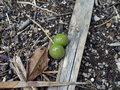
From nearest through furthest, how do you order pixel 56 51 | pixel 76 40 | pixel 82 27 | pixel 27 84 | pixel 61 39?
pixel 27 84 → pixel 56 51 → pixel 61 39 → pixel 76 40 → pixel 82 27

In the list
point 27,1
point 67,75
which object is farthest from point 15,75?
point 27,1

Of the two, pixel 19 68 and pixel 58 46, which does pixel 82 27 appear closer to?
pixel 58 46

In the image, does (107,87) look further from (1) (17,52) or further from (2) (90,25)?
(1) (17,52)

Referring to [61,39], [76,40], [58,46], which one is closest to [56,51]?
[58,46]

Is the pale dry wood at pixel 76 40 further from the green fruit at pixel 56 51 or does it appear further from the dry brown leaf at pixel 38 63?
the dry brown leaf at pixel 38 63

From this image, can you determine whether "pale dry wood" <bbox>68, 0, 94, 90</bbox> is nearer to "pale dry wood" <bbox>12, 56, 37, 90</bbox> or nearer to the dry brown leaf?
the dry brown leaf
